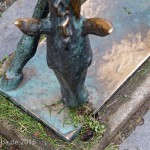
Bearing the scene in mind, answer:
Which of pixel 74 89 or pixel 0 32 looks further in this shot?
pixel 0 32

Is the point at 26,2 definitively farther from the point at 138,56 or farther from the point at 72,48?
the point at 72,48

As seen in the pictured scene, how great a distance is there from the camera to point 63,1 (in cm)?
156

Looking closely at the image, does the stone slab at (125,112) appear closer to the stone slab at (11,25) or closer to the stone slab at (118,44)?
the stone slab at (118,44)

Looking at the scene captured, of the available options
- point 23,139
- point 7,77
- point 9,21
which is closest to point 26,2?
point 9,21

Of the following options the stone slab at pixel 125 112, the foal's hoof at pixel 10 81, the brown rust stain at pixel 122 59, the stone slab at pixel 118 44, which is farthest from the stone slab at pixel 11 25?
the stone slab at pixel 125 112

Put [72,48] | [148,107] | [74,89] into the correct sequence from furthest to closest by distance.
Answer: [148,107]
[74,89]
[72,48]

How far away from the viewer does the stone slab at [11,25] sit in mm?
2461

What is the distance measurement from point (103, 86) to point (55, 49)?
0.51 m

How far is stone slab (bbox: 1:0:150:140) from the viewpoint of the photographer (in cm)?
210

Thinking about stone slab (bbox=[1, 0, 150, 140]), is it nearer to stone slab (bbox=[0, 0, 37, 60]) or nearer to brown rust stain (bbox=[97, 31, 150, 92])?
brown rust stain (bbox=[97, 31, 150, 92])

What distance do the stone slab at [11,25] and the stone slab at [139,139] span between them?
68cm

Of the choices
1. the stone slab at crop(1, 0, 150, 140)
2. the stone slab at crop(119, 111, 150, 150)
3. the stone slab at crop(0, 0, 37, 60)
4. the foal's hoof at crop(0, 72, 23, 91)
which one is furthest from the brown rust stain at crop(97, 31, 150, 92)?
the stone slab at crop(0, 0, 37, 60)

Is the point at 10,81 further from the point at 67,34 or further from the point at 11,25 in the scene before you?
the point at 67,34

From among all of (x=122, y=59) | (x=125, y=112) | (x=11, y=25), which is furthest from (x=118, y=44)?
(x=11, y=25)
